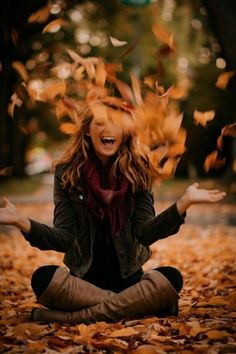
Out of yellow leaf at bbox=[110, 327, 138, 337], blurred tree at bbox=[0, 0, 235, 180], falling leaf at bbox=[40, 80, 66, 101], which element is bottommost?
blurred tree at bbox=[0, 0, 235, 180]

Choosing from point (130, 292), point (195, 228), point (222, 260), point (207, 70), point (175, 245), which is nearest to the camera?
point (130, 292)

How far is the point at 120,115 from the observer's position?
3.53m

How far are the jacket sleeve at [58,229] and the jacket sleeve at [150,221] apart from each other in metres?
0.40

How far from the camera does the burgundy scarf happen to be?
3.43 m

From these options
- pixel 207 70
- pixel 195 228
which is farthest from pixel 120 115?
pixel 207 70

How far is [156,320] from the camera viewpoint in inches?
133

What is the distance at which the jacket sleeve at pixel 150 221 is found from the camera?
125 inches

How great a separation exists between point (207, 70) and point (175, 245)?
1493 centimetres

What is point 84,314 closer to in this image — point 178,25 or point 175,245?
point 175,245

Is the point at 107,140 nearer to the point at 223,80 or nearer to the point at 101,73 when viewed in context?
the point at 101,73

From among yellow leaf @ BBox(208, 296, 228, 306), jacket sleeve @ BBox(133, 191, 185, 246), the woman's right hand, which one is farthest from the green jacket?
yellow leaf @ BBox(208, 296, 228, 306)

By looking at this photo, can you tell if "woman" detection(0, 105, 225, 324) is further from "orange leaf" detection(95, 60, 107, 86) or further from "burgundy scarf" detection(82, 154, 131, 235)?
"orange leaf" detection(95, 60, 107, 86)

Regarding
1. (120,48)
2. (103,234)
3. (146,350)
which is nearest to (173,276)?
(103,234)

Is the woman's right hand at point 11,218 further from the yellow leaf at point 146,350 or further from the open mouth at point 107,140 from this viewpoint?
the yellow leaf at point 146,350
